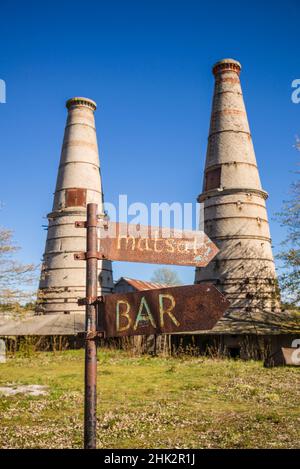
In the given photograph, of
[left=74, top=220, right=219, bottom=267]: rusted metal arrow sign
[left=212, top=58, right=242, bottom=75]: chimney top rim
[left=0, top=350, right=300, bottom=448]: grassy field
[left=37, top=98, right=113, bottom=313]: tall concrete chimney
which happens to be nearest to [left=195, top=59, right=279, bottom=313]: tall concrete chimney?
[left=212, top=58, right=242, bottom=75]: chimney top rim

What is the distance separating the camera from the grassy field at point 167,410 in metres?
6.34

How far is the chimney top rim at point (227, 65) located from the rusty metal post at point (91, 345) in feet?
91.6

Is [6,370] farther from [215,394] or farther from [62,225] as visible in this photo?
[62,225]

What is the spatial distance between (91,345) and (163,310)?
0.78 meters

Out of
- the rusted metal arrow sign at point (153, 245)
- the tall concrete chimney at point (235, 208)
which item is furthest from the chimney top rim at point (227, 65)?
the rusted metal arrow sign at point (153, 245)

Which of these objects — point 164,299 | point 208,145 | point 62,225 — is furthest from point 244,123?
point 164,299

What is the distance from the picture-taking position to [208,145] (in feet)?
93.7

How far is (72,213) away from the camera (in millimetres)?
31188

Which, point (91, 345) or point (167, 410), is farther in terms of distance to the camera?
point (167, 410)

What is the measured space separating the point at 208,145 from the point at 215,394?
20954mm

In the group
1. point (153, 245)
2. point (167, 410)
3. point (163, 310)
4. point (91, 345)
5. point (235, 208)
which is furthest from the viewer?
point (235, 208)

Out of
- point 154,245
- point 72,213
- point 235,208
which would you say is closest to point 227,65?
point 235,208

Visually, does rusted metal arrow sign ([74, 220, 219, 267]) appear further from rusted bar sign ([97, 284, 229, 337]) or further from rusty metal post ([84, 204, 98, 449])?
rusted bar sign ([97, 284, 229, 337])

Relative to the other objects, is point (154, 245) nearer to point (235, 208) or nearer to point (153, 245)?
point (153, 245)
